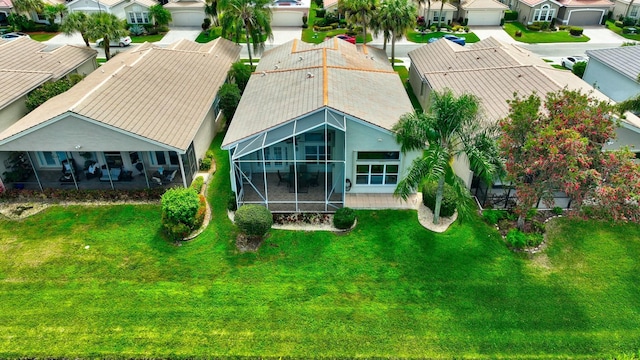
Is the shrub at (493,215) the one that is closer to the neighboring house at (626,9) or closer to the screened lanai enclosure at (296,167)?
the screened lanai enclosure at (296,167)

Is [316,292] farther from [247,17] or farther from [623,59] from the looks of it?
[623,59]

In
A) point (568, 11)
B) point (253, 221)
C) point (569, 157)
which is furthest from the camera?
point (568, 11)

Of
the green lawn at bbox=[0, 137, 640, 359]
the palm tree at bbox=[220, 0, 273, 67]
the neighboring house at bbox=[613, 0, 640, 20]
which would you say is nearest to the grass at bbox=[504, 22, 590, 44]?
the neighboring house at bbox=[613, 0, 640, 20]

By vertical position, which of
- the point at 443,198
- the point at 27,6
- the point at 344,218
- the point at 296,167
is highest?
the point at 27,6

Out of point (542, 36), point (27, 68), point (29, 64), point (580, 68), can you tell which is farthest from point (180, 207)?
point (542, 36)

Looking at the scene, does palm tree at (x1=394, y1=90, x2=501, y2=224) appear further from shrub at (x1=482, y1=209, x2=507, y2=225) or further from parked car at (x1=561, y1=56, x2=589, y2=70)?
parked car at (x1=561, y1=56, x2=589, y2=70)

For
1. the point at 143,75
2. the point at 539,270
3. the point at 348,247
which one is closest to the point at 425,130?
the point at 348,247

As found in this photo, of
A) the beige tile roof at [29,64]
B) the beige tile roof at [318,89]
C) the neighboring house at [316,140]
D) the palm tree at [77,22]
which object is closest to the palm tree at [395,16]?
the beige tile roof at [318,89]
